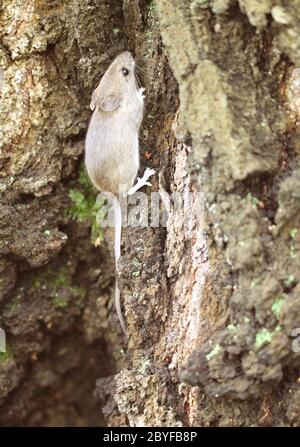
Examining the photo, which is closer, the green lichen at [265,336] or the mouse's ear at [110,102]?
the green lichen at [265,336]

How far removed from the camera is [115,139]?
3857mm

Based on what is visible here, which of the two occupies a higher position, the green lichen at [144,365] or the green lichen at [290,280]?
the green lichen at [290,280]

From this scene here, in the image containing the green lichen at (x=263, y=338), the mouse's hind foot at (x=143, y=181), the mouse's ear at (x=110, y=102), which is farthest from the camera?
the mouse's ear at (x=110, y=102)

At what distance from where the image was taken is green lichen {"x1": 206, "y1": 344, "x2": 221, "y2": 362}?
269cm

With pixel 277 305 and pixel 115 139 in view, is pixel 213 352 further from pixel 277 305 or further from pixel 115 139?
pixel 115 139

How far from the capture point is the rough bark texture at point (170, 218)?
8.70ft

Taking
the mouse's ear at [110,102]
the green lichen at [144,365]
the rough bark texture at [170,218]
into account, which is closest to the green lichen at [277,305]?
the rough bark texture at [170,218]

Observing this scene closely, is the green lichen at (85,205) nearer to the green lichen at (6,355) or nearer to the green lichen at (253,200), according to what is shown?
the green lichen at (6,355)

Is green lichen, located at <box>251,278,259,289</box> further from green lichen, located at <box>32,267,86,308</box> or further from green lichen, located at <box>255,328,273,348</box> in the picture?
green lichen, located at <box>32,267,86,308</box>

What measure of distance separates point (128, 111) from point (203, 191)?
50.4 inches

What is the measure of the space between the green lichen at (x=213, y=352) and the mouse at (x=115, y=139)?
1.02 metres

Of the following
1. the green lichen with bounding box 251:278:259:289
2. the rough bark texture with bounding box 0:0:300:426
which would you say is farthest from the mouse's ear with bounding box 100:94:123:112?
the green lichen with bounding box 251:278:259:289

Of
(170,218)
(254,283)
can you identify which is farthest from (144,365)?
(254,283)

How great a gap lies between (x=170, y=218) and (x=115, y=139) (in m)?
0.83
